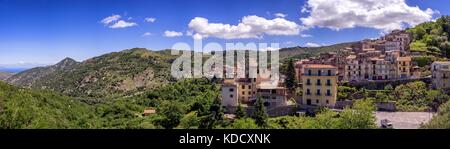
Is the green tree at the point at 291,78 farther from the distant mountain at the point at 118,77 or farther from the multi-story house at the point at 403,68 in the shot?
the distant mountain at the point at 118,77

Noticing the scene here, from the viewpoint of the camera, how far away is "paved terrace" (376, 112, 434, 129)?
1681 cm

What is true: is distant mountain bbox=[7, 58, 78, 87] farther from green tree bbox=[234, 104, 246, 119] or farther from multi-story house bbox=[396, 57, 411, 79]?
multi-story house bbox=[396, 57, 411, 79]

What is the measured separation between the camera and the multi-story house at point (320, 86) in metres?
21.8

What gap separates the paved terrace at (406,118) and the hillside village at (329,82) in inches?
38.5

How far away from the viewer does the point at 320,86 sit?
22.0 metres

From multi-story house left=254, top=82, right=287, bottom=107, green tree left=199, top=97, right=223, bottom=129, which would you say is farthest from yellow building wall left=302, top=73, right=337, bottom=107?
green tree left=199, top=97, right=223, bottom=129

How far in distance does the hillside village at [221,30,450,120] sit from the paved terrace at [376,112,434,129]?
0.98m

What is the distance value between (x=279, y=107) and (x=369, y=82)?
680 centimetres

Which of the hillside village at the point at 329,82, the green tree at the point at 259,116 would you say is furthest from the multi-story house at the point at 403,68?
the green tree at the point at 259,116

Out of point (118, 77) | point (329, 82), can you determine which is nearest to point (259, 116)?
point (329, 82)

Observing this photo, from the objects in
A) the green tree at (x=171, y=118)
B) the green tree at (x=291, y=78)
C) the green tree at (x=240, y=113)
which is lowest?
the green tree at (x=171, y=118)

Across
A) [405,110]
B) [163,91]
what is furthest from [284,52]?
[405,110]

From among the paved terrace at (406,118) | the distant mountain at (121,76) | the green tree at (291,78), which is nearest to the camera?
the paved terrace at (406,118)
